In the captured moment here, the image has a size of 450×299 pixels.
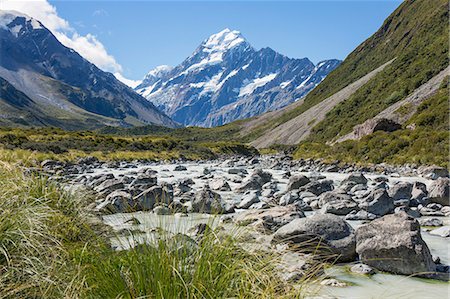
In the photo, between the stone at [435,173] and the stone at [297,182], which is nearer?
the stone at [297,182]

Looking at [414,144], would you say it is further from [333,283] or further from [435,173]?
[333,283]

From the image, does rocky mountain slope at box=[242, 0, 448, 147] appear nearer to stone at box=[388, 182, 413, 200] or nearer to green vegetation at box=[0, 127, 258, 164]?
green vegetation at box=[0, 127, 258, 164]

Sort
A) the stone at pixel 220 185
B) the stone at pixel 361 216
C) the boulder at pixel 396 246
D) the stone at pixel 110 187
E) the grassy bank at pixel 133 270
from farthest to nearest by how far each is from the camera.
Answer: the stone at pixel 220 185
the stone at pixel 110 187
the stone at pixel 361 216
the boulder at pixel 396 246
the grassy bank at pixel 133 270

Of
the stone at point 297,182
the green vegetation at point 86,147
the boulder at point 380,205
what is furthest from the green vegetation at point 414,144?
the green vegetation at point 86,147

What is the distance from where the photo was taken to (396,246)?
6133 mm

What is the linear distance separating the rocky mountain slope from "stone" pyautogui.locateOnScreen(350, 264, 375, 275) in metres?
42.4

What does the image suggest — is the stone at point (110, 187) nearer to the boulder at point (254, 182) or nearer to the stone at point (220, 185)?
the stone at point (220, 185)

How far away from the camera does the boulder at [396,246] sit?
6.05 m

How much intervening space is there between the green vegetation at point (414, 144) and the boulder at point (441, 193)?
10.6 meters

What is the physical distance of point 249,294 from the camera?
122 inches

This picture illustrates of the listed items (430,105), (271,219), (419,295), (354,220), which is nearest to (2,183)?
(271,219)

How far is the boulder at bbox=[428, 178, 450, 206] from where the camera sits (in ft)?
40.2

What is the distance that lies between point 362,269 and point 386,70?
78914mm

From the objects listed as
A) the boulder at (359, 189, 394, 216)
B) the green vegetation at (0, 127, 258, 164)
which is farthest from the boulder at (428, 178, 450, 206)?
the green vegetation at (0, 127, 258, 164)
